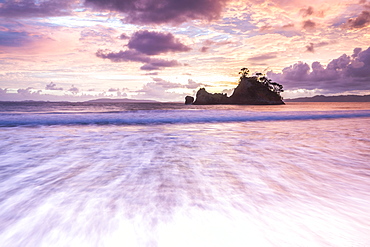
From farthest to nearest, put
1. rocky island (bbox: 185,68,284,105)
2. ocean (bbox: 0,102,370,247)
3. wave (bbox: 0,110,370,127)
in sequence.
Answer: rocky island (bbox: 185,68,284,105) < wave (bbox: 0,110,370,127) < ocean (bbox: 0,102,370,247)

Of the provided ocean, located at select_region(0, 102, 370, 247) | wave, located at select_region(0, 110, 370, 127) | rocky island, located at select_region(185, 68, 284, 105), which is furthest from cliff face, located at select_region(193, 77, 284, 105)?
ocean, located at select_region(0, 102, 370, 247)

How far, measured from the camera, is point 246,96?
279ft

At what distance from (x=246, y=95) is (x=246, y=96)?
42cm

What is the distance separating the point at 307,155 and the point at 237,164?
1578 mm

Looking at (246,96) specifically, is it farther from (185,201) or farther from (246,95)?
(185,201)

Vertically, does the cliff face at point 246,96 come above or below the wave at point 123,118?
above

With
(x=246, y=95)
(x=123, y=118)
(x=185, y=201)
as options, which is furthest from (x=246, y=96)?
(x=185, y=201)

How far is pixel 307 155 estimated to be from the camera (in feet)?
13.8

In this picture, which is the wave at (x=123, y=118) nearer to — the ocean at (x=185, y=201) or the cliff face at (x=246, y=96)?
the ocean at (x=185, y=201)

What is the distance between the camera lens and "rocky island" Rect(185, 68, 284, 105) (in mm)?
84062

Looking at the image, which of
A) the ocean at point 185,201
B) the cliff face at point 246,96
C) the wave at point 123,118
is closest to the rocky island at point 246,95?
the cliff face at point 246,96

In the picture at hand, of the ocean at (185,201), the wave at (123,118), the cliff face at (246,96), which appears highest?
the cliff face at (246,96)

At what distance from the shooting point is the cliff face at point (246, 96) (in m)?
84.1

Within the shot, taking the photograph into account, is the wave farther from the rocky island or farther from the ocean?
the rocky island
